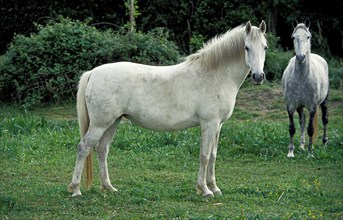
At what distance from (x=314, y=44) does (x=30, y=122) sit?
11.0 m

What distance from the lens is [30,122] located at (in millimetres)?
11648

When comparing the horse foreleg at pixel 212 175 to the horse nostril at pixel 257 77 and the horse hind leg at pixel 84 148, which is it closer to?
the horse nostril at pixel 257 77

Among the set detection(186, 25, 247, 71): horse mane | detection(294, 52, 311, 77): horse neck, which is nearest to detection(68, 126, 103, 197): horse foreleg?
detection(186, 25, 247, 71): horse mane

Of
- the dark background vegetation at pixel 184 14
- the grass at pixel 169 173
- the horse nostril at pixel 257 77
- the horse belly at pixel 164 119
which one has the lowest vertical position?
the grass at pixel 169 173

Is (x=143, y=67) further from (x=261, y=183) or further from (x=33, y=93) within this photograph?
(x=33, y=93)

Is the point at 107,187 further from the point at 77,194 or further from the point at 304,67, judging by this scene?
the point at 304,67

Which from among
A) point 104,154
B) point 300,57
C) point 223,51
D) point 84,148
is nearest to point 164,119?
point 104,154

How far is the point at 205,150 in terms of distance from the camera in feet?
25.3

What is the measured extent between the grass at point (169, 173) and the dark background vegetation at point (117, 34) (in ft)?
3.27

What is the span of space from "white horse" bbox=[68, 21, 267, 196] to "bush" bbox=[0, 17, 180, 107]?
6.57 m

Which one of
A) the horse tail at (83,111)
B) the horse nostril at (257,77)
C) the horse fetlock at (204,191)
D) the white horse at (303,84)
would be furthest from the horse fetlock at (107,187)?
the white horse at (303,84)

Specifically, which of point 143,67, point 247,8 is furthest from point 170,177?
point 247,8

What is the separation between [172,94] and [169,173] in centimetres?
175

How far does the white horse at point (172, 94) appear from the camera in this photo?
24.7 feet
